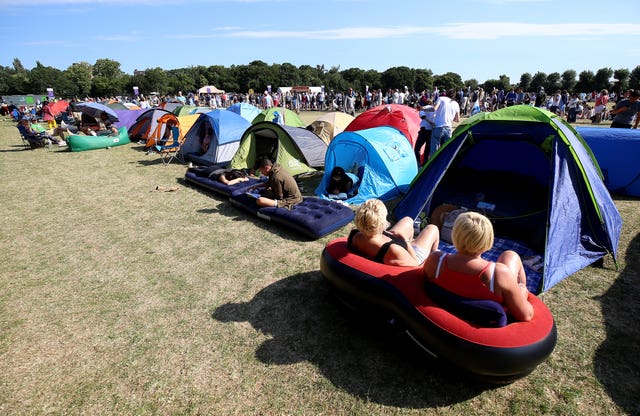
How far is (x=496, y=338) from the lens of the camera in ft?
8.14

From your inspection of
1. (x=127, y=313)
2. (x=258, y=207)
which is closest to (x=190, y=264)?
(x=127, y=313)

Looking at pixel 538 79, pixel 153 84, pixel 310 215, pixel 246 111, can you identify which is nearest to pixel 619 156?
pixel 310 215

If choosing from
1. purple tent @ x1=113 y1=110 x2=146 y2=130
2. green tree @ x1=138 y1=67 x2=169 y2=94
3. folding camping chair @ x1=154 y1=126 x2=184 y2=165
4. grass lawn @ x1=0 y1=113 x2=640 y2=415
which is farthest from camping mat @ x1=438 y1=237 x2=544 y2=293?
green tree @ x1=138 y1=67 x2=169 y2=94

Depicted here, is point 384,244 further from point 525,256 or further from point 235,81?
point 235,81

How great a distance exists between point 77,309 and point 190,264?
1.45m

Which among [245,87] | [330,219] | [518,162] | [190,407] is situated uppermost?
[245,87]

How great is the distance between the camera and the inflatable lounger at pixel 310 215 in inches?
217

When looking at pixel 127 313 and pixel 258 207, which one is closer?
pixel 127 313

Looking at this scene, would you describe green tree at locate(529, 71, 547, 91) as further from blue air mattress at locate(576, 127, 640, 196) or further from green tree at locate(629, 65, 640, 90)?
blue air mattress at locate(576, 127, 640, 196)

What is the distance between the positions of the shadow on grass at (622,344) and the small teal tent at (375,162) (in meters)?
4.01

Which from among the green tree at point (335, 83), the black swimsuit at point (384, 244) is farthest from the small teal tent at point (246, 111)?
the green tree at point (335, 83)

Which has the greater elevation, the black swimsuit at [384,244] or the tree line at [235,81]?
the tree line at [235,81]

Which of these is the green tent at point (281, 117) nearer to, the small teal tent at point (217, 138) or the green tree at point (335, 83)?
the small teal tent at point (217, 138)

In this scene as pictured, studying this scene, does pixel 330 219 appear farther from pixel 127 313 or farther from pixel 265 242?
pixel 127 313
